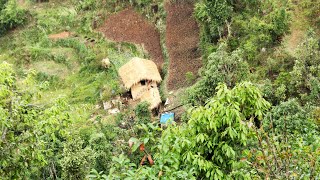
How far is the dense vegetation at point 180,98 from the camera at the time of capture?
15.6 ft

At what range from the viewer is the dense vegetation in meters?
4.77

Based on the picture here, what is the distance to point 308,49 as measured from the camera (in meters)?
14.0

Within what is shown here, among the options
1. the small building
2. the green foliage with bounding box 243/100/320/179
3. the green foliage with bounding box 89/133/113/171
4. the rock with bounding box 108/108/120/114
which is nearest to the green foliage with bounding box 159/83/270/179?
the green foliage with bounding box 243/100/320/179

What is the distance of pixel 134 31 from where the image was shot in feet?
74.6

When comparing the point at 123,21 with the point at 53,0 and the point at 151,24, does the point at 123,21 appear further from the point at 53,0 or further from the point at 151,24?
the point at 53,0

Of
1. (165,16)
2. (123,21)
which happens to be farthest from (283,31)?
(123,21)

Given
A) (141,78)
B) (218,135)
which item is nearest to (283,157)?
(218,135)

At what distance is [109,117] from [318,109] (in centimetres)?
936

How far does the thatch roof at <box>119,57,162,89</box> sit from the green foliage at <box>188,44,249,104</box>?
201 inches

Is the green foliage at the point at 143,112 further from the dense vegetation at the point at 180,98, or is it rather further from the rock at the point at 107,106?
the rock at the point at 107,106

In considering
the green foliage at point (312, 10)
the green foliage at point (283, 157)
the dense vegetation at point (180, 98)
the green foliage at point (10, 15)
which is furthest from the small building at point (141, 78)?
the green foliage at point (283, 157)

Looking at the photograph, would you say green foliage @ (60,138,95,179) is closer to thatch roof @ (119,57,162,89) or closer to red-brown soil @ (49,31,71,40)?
thatch roof @ (119,57,162,89)

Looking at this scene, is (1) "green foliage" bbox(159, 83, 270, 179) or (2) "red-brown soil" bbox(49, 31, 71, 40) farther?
(2) "red-brown soil" bbox(49, 31, 71, 40)

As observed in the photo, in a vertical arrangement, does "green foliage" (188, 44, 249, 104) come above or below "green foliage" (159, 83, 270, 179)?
below
